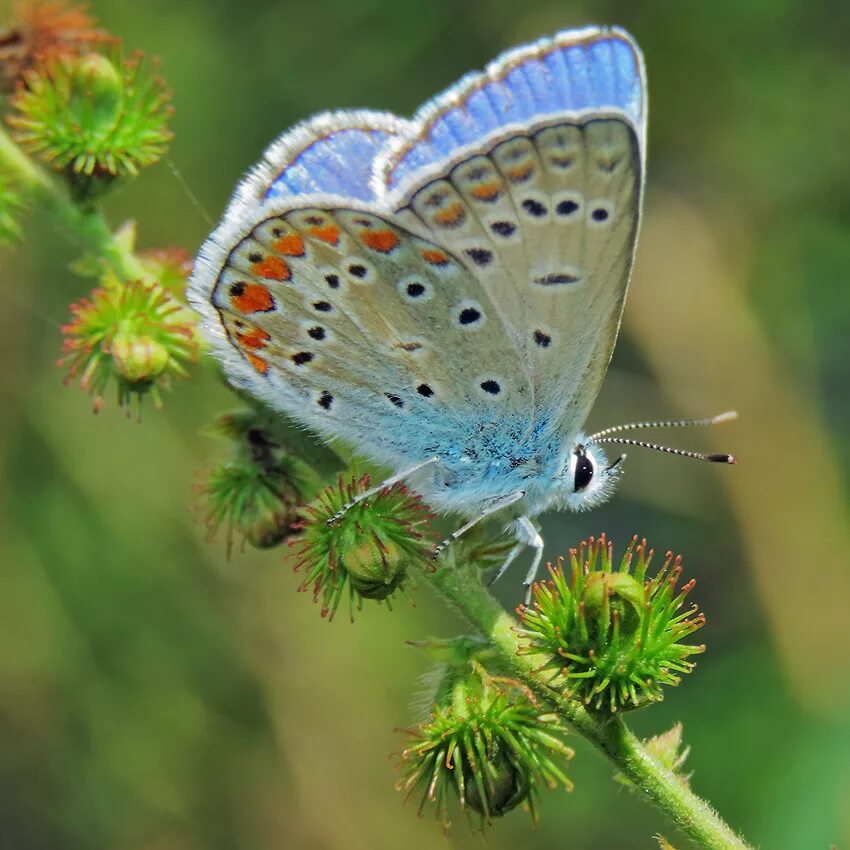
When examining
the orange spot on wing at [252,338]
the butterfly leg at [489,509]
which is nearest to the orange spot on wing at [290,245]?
the orange spot on wing at [252,338]

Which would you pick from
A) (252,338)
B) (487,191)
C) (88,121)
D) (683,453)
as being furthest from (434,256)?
(88,121)

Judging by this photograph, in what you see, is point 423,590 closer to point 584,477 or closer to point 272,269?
point 584,477

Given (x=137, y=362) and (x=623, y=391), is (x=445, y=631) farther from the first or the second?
(x=137, y=362)

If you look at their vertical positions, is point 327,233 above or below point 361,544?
above

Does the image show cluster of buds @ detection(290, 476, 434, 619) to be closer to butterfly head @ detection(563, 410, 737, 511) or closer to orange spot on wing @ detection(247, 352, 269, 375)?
orange spot on wing @ detection(247, 352, 269, 375)

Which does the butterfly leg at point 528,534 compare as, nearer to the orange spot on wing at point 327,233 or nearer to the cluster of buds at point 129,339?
the orange spot on wing at point 327,233

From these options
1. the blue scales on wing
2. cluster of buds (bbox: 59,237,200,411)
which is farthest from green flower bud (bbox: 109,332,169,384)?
the blue scales on wing

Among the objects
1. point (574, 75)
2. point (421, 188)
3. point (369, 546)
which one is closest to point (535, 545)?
point (369, 546)
